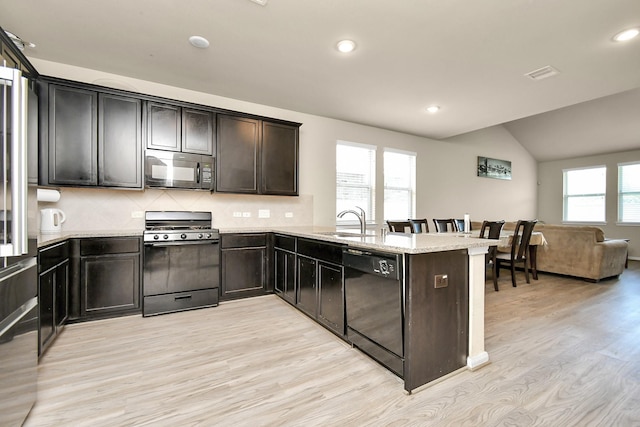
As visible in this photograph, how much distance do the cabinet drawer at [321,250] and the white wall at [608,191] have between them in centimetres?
894

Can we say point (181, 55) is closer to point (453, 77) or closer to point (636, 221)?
point (453, 77)

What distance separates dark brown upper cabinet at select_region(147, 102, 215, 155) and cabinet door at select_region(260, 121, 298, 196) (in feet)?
2.41

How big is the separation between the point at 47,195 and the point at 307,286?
2829 millimetres

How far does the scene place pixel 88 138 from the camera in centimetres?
304

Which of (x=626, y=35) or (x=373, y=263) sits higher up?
(x=626, y=35)

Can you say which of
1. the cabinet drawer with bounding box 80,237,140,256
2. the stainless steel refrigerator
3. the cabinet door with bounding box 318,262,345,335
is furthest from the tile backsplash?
the stainless steel refrigerator

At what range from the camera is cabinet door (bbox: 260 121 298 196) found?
4035 mm

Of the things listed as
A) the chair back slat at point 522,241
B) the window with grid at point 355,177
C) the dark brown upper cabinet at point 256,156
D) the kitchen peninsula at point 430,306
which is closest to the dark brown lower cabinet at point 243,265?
the dark brown upper cabinet at point 256,156

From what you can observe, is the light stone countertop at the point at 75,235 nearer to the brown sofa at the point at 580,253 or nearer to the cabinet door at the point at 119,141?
the cabinet door at the point at 119,141

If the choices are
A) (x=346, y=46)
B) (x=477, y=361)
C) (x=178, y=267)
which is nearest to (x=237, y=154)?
(x=178, y=267)

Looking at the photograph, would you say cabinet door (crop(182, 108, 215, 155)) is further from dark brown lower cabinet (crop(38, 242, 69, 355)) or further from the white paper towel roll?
dark brown lower cabinet (crop(38, 242, 69, 355))

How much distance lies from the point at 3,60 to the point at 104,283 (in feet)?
7.63

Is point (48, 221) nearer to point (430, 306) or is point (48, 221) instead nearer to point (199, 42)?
point (199, 42)

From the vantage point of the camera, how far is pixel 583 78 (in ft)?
11.5
